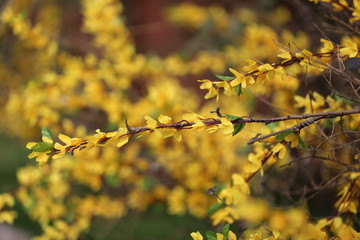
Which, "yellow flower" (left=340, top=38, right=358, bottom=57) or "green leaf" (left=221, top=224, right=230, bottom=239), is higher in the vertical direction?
"yellow flower" (left=340, top=38, right=358, bottom=57)

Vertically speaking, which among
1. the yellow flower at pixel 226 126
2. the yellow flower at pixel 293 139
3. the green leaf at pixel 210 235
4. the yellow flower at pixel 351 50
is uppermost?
the yellow flower at pixel 351 50

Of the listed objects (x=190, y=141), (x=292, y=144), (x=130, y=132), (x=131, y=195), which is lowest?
(x=131, y=195)

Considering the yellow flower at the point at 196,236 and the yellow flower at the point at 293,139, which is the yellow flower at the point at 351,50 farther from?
the yellow flower at the point at 196,236

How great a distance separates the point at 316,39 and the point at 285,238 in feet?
6.00

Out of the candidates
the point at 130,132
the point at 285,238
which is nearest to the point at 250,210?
the point at 285,238

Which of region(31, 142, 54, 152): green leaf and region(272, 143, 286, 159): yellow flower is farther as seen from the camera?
region(272, 143, 286, 159): yellow flower

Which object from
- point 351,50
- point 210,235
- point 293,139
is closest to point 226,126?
point 293,139

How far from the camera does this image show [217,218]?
1.71m

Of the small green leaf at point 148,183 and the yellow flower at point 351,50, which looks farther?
the small green leaf at point 148,183

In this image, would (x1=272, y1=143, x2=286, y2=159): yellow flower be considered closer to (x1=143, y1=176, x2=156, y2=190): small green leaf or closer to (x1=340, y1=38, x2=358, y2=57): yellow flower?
(x1=340, y1=38, x2=358, y2=57): yellow flower

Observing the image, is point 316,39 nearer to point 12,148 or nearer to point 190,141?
point 190,141

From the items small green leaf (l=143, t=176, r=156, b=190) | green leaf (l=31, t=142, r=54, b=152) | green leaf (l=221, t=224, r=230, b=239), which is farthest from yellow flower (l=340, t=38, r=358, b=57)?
small green leaf (l=143, t=176, r=156, b=190)

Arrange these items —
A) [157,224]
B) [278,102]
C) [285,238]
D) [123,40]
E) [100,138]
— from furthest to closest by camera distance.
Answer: [157,224] → [123,40] → [278,102] → [285,238] → [100,138]

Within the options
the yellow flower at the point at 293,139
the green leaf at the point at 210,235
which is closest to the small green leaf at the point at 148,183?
the green leaf at the point at 210,235
